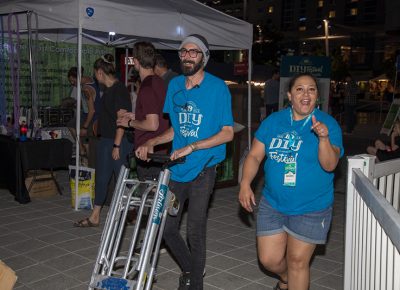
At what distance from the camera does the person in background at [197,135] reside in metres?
3.90

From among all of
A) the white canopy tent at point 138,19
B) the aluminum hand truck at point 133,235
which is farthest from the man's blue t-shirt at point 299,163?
the white canopy tent at point 138,19

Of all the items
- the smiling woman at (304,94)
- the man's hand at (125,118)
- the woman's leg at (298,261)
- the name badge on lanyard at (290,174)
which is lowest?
the woman's leg at (298,261)

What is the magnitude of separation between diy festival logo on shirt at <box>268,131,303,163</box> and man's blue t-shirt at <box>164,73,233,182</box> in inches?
20.9

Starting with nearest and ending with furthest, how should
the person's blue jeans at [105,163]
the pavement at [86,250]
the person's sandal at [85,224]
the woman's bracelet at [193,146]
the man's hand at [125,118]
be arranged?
the woman's bracelet at [193,146] → the pavement at [86,250] → the man's hand at [125,118] → the person's blue jeans at [105,163] → the person's sandal at [85,224]

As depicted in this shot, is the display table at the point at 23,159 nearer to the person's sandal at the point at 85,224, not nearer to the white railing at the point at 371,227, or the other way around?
the person's sandal at the point at 85,224

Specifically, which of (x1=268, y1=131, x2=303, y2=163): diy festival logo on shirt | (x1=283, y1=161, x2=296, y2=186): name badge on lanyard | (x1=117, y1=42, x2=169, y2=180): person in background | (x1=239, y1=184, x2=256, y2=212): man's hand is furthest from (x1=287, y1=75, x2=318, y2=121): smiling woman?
(x1=117, y1=42, x2=169, y2=180): person in background

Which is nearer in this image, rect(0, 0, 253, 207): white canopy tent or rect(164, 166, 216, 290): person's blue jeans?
rect(164, 166, 216, 290): person's blue jeans

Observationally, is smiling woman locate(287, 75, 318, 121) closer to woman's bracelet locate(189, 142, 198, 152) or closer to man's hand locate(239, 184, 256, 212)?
man's hand locate(239, 184, 256, 212)

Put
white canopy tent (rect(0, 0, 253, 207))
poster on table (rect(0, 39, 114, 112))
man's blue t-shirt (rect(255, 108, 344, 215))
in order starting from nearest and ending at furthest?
man's blue t-shirt (rect(255, 108, 344, 215)), white canopy tent (rect(0, 0, 253, 207)), poster on table (rect(0, 39, 114, 112))

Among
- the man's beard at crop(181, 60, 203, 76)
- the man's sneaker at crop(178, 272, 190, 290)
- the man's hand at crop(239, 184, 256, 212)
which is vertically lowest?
the man's sneaker at crop(178, 272, 190, 290)

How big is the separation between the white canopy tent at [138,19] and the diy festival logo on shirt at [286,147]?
384 centimetres

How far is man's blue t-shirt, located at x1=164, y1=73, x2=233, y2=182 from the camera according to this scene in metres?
3.90

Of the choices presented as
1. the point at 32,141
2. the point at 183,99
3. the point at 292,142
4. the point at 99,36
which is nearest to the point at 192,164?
the point at 183,99

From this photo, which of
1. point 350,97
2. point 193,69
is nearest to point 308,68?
point 350,97
